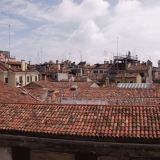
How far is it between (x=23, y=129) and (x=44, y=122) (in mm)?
863

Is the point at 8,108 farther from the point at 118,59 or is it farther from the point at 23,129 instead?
the point at 118,59

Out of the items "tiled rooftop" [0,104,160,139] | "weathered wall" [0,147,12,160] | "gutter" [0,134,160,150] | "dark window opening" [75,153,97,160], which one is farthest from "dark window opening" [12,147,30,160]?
"dark window opening" [75,153,97,160]

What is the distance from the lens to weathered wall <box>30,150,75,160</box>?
912 cm

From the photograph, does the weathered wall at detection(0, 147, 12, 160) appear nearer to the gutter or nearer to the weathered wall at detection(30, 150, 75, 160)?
the gutter

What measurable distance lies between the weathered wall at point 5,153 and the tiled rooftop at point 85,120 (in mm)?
878

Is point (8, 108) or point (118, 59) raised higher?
point (118, 59)

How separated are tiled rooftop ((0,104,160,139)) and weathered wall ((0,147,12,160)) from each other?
2.88 feet

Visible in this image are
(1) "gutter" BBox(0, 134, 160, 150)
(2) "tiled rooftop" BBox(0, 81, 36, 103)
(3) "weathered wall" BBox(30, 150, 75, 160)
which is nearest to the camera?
(1) "gutter" BBox(0, 134, 160, 150)

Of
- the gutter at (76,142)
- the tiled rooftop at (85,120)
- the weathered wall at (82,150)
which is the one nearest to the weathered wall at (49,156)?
the weathered wall at (82,150)

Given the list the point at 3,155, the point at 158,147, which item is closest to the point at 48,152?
the point at 3,155

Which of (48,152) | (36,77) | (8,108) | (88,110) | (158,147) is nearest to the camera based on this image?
(158,147)

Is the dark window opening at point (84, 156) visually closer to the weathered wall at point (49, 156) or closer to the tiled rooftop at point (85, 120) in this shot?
the weathered wall at point (49, 156)

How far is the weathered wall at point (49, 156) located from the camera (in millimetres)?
9125

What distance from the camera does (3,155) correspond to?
976 centimetres
